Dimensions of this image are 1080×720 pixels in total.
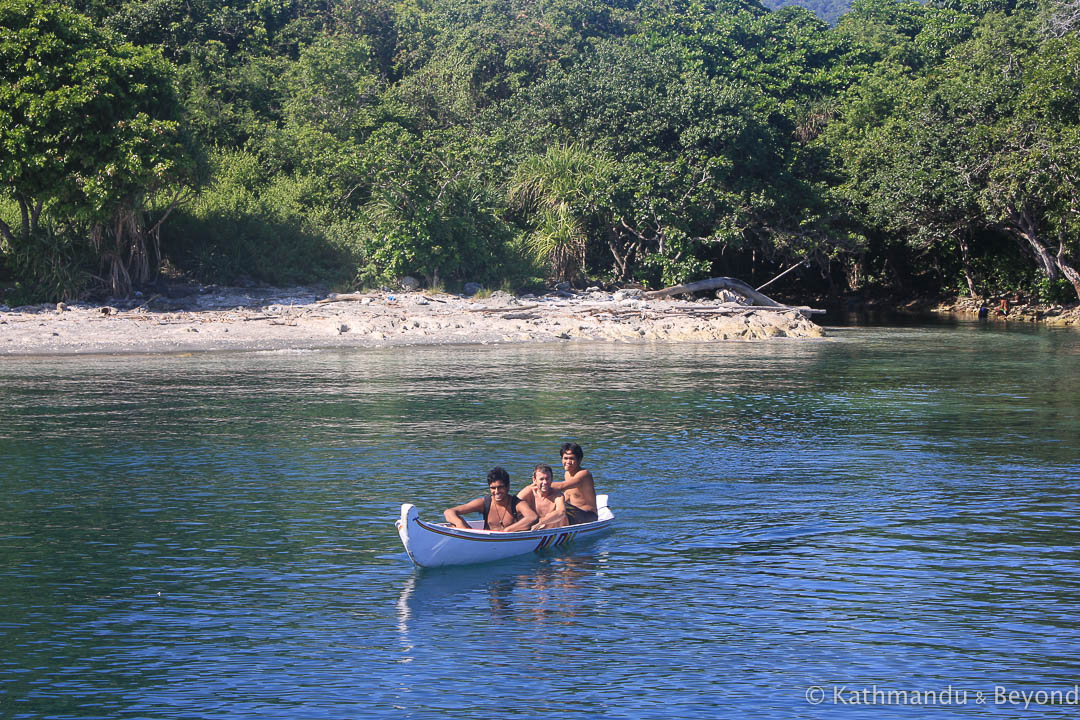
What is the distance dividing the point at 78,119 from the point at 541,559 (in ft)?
81.2

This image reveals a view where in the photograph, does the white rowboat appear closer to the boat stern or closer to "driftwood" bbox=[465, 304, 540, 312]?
the boat stern

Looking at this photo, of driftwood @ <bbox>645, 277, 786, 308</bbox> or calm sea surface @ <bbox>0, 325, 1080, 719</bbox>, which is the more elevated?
driftwood @ <bbox>645, 277, 786, 308</bbox>

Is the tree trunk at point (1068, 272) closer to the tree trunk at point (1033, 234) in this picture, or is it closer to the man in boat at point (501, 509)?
the tree trunk at point (1033, 234)

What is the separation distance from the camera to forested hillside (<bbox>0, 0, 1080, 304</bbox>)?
32.8m

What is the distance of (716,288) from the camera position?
1658 inches

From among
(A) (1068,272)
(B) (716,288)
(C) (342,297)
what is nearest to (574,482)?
(C) (342,297)

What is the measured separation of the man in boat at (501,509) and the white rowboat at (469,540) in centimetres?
17

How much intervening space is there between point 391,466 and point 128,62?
841 inches

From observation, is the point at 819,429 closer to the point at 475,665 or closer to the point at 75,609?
the point at 475,665

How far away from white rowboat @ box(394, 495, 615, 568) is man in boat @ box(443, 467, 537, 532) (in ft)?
0.55

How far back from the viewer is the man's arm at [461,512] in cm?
1172

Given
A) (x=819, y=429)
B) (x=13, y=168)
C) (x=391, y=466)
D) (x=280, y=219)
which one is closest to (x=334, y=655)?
(x=391, y=466)

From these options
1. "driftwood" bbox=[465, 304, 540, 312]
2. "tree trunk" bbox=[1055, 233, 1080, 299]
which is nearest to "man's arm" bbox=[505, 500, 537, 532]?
"driftwood" bbox=[465, 304, 540, 312]

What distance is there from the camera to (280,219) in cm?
4003
